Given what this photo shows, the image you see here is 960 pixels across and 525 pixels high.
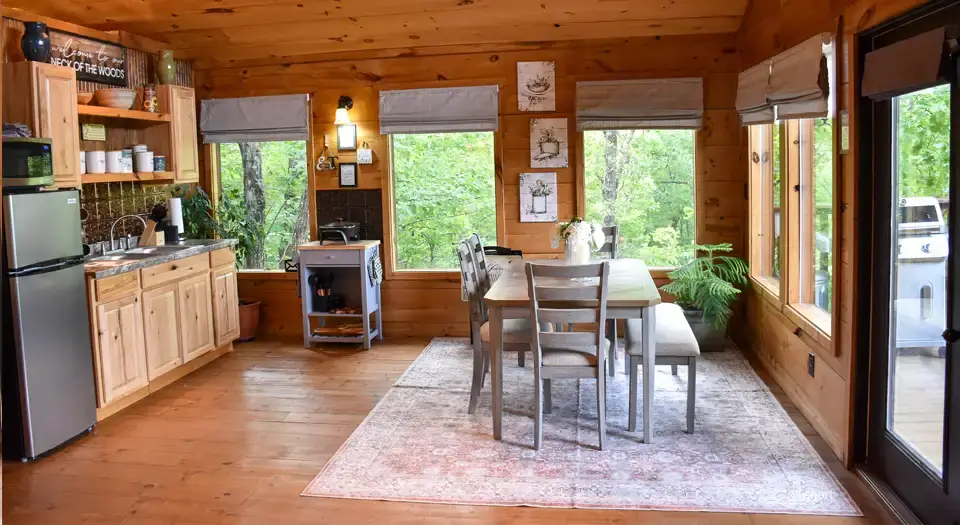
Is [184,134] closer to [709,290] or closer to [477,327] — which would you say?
[477,327]

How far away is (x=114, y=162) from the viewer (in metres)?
5.14

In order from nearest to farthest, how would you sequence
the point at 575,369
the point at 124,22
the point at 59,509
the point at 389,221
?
the point at 59,509 → the point at 575,369 → the point at 124,22 → the point at 389,221

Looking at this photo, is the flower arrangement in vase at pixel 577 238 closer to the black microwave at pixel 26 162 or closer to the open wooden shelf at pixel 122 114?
the black microwave at pixel 26 162

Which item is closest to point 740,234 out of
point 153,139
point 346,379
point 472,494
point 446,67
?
point 446,67

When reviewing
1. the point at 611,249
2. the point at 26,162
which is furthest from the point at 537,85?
the point at 26,162

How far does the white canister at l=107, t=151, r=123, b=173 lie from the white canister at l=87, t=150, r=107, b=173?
0.02m

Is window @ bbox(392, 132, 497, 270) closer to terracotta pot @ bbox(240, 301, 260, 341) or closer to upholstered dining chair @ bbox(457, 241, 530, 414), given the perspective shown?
terracotta pot @ bbox(240, 301, 260, 341)

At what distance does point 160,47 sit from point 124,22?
16.3 inches

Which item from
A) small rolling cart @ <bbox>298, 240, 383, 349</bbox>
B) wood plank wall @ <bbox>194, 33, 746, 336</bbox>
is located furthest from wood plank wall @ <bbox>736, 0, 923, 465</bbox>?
small rolling cart @ <bbox>298, 240, 383, 349</bbox>

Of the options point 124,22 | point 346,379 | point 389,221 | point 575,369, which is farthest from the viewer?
point 389,221

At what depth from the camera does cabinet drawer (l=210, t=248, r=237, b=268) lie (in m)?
5.66

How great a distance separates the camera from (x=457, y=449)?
381 cm

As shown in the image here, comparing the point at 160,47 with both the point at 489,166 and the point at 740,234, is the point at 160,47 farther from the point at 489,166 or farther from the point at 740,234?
the point at 740,234

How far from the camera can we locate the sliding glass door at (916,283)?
264 cm
